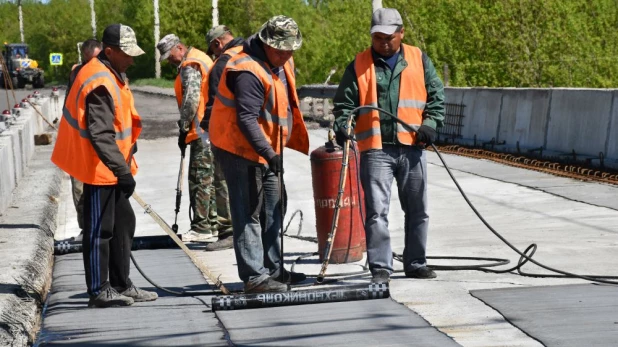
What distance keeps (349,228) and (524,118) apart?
10.8m

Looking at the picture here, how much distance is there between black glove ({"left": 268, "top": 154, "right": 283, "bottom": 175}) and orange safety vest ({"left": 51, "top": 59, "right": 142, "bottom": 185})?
1016mm

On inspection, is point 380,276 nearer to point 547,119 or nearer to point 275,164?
point 275,164

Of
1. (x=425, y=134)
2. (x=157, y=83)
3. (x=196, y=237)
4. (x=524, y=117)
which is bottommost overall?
(x=157, y=83)

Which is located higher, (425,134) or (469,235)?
(425,134)

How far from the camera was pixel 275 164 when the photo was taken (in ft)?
27.8

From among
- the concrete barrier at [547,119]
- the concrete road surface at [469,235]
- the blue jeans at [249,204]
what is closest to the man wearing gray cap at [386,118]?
the concrete road surface at [469,235]

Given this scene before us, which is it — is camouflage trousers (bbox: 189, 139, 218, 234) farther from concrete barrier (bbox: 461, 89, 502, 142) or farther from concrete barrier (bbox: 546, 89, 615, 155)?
concrete barrier (bbox: 461, 89, 502, 142)

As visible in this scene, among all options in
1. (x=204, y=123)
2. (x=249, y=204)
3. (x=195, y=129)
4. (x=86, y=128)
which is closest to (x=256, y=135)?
(x=249, y=204)

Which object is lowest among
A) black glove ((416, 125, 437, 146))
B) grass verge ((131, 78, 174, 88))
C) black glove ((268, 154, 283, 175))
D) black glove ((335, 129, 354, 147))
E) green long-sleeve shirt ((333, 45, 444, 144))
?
grass verge ((131, 78, 174, 88))

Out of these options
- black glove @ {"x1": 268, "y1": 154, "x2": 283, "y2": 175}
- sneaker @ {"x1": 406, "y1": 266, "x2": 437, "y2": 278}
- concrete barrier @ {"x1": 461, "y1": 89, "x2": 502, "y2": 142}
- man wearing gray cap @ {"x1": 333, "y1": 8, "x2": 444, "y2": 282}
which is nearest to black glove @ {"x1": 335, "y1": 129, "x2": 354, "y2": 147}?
man wearing gray cap @ {"x1": 333, "y1": 8, "x2": 444, "y2": 282}

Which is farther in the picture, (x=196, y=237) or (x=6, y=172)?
(x=6, y=172)

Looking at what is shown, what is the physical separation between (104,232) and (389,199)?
6.94 feet

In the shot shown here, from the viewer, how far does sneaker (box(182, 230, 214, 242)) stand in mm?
12359

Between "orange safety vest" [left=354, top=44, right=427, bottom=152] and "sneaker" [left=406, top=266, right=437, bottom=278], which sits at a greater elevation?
"orange safety vest" [left=354, top=44, right=427, bottom=152]
